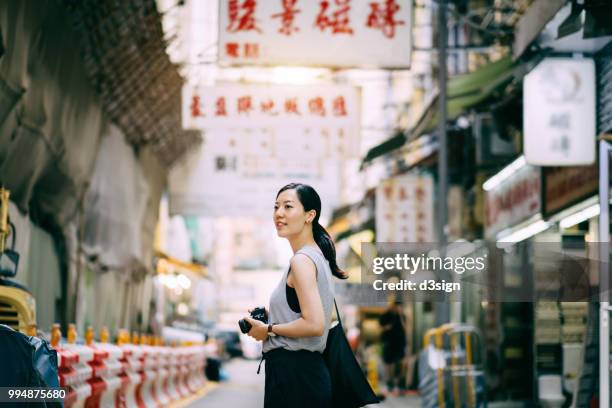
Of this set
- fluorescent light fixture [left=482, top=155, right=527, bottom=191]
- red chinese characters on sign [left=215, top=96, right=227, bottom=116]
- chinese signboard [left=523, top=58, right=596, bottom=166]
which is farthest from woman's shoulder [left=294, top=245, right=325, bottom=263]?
fluorescent light fixture [left=482, top=155, right=527, bottom=191]

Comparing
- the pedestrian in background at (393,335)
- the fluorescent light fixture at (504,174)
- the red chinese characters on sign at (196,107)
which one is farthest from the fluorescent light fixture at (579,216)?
the pedestrian in background at (393,335)

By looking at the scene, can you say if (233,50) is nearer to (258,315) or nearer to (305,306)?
(258,315)

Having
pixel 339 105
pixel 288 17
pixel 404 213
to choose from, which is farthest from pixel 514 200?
pixel 288 17

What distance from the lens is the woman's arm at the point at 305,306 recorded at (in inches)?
189

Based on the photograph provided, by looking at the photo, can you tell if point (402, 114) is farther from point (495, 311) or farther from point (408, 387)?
point (495, 311)

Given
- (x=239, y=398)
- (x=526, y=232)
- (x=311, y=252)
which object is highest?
(x=526, y=232)

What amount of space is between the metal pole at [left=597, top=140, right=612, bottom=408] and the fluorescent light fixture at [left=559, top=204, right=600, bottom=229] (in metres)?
4.39

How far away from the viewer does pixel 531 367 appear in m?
17.6

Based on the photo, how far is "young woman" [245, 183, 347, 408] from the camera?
4.82 metres

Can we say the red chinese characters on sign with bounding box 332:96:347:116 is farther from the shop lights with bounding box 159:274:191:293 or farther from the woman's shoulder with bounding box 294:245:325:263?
the shop lights with bounding box 159:274:191:293

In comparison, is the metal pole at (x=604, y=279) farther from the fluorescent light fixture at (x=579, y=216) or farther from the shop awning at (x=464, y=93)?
the shop awning at (x=464, y=93)

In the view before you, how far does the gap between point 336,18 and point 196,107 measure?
2876mm

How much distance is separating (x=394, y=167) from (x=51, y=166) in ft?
66.5

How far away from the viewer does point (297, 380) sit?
4883 mm
